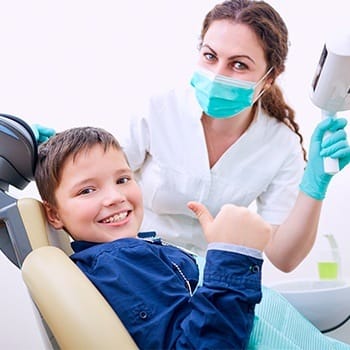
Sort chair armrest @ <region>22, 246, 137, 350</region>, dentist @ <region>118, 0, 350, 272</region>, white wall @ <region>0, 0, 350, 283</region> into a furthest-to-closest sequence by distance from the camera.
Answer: white wall @ <region>0, 0, 350, 283</region> → dentist @ <region>118, 0, 350, 272</region> → chair armrest @ <region>22, 246, 137, 350</region>

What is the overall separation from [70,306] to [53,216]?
34 cm

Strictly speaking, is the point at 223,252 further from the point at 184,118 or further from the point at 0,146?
the point at 184,118

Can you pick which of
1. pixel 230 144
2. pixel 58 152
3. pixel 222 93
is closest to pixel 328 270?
pixel 230 144

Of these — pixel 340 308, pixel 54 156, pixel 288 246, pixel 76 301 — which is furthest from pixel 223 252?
pixel 340 308

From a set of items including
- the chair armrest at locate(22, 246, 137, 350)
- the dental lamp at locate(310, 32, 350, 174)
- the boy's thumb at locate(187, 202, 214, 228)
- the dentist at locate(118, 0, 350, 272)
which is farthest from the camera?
the dentist at locate(118, 0, 350, 272)

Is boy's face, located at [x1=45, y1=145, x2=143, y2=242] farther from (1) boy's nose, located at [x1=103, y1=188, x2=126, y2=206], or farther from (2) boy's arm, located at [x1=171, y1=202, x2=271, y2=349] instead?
(2) boy's arm, located at [x1=171, y1=202, x2=271, y2=349]

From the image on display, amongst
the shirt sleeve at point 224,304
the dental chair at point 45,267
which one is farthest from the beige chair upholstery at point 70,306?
the shirt sleeve at point 224,304

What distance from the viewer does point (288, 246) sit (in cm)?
143

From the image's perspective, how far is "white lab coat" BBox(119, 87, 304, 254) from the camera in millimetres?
1489

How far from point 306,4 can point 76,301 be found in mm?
1801

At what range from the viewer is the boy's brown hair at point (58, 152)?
3.19ft

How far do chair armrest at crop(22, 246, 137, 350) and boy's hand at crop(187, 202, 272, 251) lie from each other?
216 millimetres

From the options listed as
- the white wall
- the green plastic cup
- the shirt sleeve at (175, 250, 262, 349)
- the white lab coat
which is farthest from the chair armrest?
the green plastic cup

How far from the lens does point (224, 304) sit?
0.73 m
